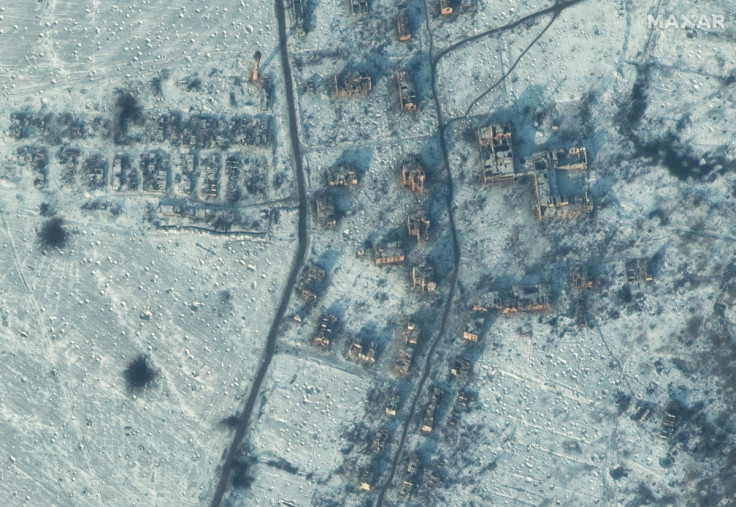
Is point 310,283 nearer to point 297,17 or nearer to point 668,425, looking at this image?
point 297,17

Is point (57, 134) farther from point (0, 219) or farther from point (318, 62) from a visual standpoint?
point (318, 62)

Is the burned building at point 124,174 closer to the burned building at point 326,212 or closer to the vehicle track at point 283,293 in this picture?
the vehicle track at point 283,293

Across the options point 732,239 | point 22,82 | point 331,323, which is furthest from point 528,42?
point 22,82

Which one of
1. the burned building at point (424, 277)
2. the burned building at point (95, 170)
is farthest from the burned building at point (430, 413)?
the burned building at point (95, 170)

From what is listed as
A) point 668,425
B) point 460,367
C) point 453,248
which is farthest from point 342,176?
point 668,425

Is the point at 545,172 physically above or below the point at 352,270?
above

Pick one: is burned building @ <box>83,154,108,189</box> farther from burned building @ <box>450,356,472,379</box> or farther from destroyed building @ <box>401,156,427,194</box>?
burned building @ <box>450,356,472,379</box>
